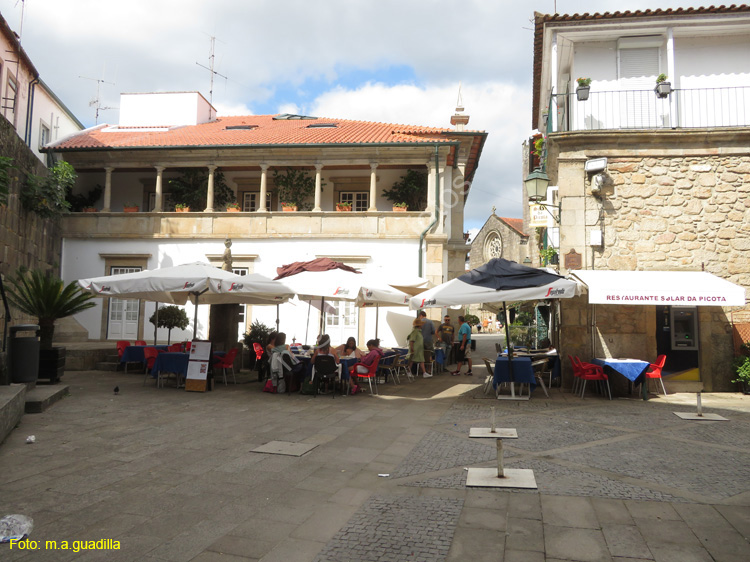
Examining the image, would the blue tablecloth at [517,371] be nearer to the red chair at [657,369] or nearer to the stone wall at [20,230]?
the red chair at [657,369]

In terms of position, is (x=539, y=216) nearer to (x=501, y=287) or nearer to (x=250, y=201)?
(x=501, y=287)

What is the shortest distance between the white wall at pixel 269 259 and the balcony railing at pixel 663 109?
775 cm

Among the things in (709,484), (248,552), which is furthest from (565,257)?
(248,552)

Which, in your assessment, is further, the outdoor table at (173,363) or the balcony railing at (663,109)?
the balcony railing at (663,109)

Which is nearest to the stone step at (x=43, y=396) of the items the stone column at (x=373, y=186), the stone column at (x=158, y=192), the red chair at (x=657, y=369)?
the red chair at (x=657, y=369)

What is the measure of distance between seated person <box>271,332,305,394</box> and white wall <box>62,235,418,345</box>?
295 inches

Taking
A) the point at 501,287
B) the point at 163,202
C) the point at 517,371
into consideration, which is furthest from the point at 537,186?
the point at 163,202

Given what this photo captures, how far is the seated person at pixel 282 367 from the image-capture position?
1088 centimetres

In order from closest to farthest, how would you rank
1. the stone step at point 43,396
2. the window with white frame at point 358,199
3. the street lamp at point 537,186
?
the stone step at point 43,396 < the street lamp at point 537,186 < the window with white frame at point 358,199

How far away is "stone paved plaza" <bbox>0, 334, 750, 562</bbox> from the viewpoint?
377 centimetres

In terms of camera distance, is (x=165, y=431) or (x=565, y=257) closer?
(x=165, y=431)

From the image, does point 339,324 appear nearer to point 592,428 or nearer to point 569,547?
point 592,428

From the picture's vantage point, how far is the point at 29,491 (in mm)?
4715

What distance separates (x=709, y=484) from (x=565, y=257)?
23.6 feet
